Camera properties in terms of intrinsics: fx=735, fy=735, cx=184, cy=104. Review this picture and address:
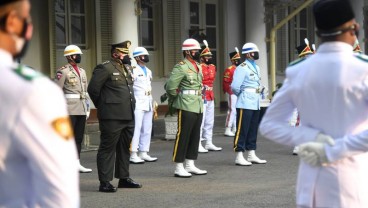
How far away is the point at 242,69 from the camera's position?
1148cm

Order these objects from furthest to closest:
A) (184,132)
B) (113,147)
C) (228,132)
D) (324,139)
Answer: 1. (228,132)
2. (184,132)
3. (113,147)
4. (324,139)

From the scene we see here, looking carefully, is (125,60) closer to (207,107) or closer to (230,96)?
(207,107)

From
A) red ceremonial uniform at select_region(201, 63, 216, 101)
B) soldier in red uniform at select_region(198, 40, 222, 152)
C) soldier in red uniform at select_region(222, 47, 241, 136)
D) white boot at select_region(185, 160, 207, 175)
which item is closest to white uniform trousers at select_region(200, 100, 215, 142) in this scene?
soldier in red uniform at select_region(198, 40, 222, 152)

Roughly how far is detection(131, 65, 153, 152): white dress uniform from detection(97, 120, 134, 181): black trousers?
279 cm

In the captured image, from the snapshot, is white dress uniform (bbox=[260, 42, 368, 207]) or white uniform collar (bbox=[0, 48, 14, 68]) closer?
white uniform collar (bbox=[0, 48, 14, 68])

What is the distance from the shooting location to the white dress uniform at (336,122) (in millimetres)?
3518

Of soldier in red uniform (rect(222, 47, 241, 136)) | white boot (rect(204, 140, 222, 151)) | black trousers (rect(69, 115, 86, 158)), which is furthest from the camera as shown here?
soldier in red uniform (rect(222, 47, 241, 136))

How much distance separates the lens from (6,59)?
2428 mm

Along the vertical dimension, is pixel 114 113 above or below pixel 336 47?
below

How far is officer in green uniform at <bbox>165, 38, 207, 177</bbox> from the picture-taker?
10031mm

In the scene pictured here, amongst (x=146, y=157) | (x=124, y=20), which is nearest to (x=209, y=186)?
(x=146, y=157)

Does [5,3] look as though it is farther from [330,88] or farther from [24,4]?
[330,88]

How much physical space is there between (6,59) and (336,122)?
1.77 m

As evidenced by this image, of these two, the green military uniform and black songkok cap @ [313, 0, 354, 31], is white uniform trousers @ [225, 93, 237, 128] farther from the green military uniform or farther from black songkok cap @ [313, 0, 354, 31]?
black songkok cap @ [313, 0, 354, 31]
